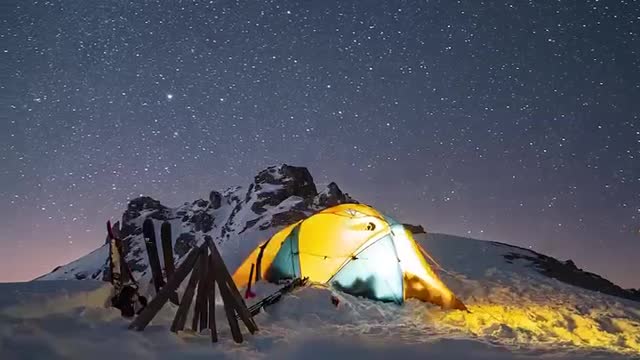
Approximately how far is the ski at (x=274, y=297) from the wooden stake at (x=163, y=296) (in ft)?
6.73

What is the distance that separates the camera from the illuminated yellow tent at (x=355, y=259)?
1227 centimetres

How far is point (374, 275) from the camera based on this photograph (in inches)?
484

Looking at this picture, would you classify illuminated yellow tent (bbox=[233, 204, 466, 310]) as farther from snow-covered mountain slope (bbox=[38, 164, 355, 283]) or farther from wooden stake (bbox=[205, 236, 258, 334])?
snow-covered mountain slope (bbox=[38, 164, 355, 283])

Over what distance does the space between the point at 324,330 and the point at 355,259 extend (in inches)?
179

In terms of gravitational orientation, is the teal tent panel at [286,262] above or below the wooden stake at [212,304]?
above

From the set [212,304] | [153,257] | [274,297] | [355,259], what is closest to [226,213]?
[355,259]

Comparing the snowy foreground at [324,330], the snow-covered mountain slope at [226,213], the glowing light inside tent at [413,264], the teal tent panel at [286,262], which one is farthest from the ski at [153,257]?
the snow-covered mountain slope at [226,213]

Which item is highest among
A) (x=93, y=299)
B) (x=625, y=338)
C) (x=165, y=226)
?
(x=165, y=226)

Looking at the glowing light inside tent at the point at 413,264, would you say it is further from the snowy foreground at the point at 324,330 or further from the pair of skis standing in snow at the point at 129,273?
the pair of skis standing in snow at the point at 129,273

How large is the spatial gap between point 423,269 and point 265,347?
7568 mm

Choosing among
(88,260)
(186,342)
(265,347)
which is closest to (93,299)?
(186,342)

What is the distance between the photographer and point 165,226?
8117 millimetres

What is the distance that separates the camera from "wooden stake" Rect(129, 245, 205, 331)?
→ 618cm

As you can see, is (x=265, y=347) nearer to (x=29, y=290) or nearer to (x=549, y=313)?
(x=29, y=290)
